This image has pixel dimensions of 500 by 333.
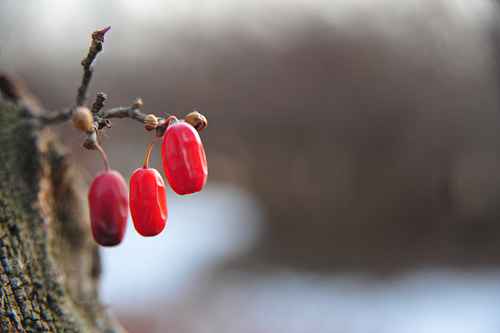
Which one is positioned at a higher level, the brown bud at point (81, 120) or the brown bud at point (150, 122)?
the brown bud at point (150, 122)

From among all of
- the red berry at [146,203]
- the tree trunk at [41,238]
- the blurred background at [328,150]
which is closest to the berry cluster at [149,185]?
the red berry at [146,203]

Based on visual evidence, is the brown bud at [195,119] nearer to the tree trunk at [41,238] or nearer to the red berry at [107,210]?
the red berry at [107,210]

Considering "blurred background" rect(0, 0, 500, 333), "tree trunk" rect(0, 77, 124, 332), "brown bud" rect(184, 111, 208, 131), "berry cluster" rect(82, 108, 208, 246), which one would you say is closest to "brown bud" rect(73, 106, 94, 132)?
"berry cluster" rect(82, 108, 208, 246)

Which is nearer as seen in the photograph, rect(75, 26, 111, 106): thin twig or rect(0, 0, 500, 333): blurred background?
rect(75, 26, 111, 106): thin twig

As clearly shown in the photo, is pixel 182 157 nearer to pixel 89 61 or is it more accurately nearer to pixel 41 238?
pixel 89 61

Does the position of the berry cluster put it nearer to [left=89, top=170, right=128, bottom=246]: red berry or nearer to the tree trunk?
[left=89, top=170, right=128, bottom=246]: red berry

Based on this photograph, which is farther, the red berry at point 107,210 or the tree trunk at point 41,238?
the tree trunk at point 41,238
